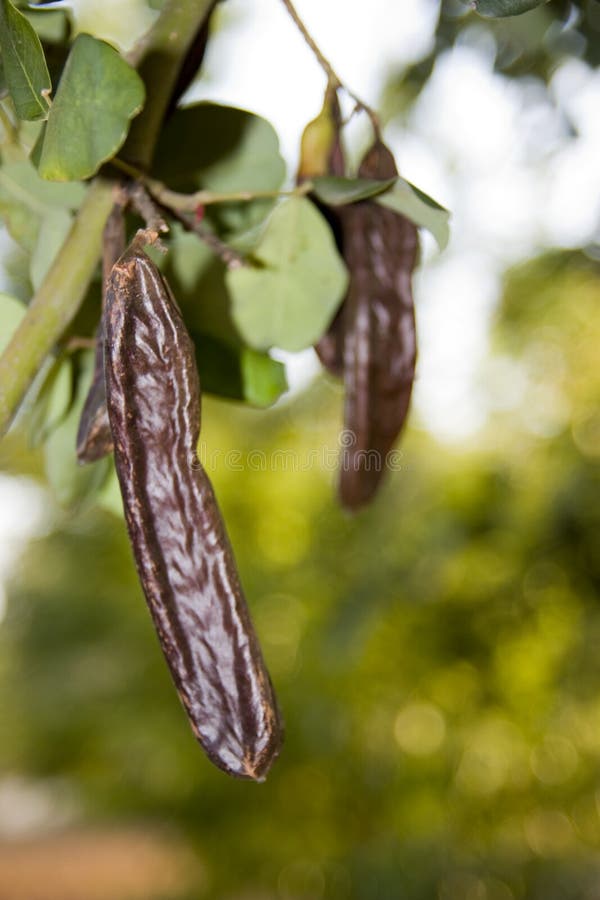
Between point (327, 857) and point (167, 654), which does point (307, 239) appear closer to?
point (167, 654)

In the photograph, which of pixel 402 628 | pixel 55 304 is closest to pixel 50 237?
pixel 55 304

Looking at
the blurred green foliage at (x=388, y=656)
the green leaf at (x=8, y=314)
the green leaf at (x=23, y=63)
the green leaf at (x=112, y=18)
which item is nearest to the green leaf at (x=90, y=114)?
the green leaf at (x=23, y=63)

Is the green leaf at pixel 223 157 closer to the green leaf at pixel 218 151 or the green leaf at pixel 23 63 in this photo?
the green leaf at pixel 218 151

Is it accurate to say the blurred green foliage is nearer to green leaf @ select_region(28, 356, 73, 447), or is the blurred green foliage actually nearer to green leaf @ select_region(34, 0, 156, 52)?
green leaf @ select_region(28, 356, 73, 447)

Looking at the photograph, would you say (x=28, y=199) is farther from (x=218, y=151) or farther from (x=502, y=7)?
(x=502, y=7)

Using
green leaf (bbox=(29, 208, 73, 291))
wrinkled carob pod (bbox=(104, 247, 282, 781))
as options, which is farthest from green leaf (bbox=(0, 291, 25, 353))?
wrinkled carob pod (bbox=(104, 247, 282, 781))
